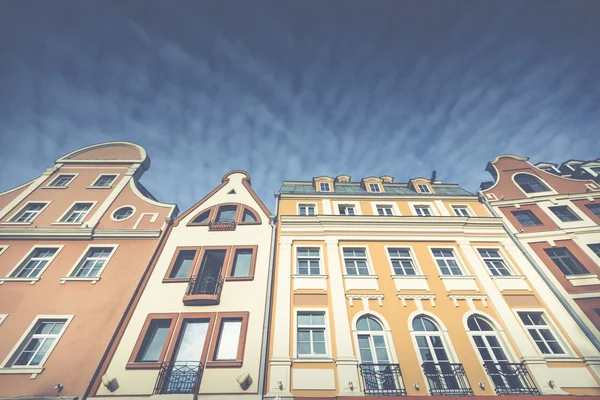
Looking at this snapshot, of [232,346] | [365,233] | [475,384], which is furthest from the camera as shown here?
[365,233]

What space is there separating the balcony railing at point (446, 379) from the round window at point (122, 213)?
16738 mm

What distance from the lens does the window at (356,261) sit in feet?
46.0

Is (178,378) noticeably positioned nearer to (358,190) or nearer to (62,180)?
(358,190)

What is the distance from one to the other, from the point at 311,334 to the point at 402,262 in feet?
20.1

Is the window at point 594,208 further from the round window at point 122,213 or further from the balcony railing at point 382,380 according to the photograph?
the round window at point 122,213

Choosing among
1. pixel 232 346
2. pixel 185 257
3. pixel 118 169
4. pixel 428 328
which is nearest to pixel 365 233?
pixel 428 328

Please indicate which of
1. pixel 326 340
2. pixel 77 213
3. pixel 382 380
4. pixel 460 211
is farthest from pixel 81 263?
pixel 460 211

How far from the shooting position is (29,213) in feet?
53.4

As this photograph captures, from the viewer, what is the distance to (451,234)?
15.7 m

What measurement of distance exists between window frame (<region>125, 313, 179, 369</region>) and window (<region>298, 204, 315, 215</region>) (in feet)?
29.3

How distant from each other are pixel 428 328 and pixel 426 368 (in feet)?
5.88

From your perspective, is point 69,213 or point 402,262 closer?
point 402,262

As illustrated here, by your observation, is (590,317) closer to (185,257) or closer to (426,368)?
(426,368)

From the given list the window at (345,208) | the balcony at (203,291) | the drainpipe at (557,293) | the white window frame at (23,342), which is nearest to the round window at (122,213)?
the white window frame at (23,342)
